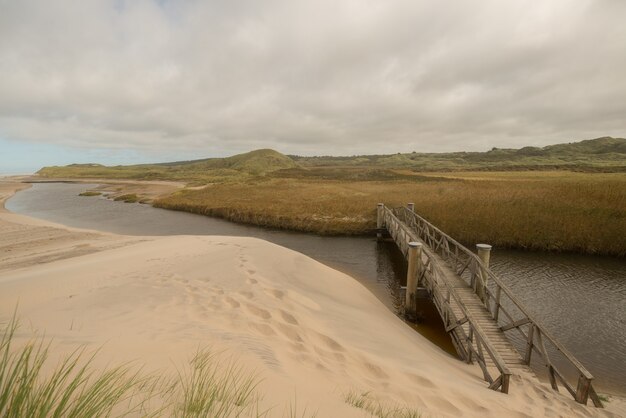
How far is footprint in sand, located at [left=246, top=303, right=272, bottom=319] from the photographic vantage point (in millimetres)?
7816

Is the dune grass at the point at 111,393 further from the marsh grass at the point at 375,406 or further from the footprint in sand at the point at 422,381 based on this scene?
the footprint in sand at the point at 422,381

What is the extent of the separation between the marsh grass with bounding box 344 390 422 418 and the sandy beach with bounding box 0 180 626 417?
0.13 m

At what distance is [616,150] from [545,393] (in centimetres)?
16951

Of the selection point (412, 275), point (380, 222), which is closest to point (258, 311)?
point (412, 275)

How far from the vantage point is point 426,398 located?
199 inches

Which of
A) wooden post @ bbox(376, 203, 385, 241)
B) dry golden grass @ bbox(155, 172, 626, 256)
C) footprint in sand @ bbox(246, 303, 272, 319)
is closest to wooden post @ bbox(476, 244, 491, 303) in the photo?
footprint in sand @ bbox(246, 303, 272, 319)

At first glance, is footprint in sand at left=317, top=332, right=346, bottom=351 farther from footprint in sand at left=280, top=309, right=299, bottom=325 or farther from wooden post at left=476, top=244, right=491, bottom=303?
wooden post at left=476, top=244, right=491, bottom=303

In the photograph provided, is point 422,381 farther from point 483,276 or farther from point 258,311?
point 483,276

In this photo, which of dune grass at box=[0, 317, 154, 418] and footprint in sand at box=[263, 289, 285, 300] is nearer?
dune grass at box=[0, 317, 154, 418]

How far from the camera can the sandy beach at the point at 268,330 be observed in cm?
460

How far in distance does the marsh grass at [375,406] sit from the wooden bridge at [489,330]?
3043 millimetres

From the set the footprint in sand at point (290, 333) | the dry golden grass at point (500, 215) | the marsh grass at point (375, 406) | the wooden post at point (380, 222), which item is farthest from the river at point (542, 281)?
the marsh grass at point (375, 406)

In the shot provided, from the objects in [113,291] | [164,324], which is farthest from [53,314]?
[164,324]

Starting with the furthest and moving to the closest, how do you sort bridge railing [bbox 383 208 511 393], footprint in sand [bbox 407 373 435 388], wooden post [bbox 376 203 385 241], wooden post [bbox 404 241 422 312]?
wooden post [bbox 376 203 385 241] → wooden post [bbox 404 241 422 312] → bridge railing [bbox 383 208 511 393] → footprint in sand [bbox 407 373 435 388]
